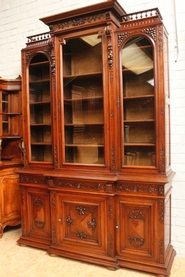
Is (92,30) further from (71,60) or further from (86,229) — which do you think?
(86,229)

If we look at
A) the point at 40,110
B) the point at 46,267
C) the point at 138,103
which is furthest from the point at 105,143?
the point at 46,267

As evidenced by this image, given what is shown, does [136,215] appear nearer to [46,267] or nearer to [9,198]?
[46,267]

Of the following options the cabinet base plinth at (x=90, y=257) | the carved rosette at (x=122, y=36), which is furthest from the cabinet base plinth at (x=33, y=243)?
the carved rosette at (x=122, y=36)

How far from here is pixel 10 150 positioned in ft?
12.1

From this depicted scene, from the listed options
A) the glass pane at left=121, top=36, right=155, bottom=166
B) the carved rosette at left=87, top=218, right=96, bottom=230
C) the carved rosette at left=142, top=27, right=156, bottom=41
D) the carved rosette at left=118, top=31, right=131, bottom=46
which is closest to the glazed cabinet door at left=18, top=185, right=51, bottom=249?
the carved rosette at left=87, top=218, right=96, bottom=230

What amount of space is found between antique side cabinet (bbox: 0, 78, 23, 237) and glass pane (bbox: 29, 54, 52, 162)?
58 cm

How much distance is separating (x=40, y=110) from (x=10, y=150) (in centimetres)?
99

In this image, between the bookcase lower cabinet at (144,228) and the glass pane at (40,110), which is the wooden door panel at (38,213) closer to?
the glass pane at (40,110)

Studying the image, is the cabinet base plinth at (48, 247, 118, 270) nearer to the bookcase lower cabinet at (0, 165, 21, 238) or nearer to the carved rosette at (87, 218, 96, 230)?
the carved rosette at (87, 218, 96, 230)

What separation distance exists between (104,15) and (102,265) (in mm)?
2367

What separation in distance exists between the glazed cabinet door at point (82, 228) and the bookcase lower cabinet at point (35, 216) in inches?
5.6

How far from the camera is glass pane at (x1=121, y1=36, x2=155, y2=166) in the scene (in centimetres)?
246

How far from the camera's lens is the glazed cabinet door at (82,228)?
2.51 metres

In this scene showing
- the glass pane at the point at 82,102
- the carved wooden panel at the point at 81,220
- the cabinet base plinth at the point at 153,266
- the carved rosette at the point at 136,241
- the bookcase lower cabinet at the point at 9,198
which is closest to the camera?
the cabinet base plinth at the point at 153,266
